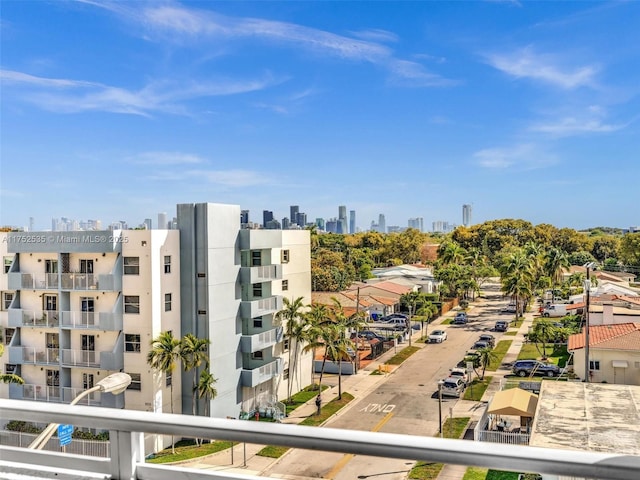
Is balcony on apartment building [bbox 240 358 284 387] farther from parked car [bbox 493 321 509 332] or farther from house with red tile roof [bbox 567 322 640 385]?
parked car [bbox 493 321 509 332]

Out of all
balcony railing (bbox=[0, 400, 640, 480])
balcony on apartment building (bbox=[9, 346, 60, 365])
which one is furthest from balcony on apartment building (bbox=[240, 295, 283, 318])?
balcony railing (bbox=[0, 400, 640, 480])

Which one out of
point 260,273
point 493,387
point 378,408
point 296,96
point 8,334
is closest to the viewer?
point 8,334

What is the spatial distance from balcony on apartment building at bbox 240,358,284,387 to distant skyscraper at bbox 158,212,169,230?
4.47 m

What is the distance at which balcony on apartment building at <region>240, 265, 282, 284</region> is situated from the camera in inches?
600

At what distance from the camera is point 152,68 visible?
22.1 meters

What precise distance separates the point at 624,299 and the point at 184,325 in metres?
19.2

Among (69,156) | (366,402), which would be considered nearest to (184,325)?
(366,402)

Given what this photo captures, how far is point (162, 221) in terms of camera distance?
50.0 feet

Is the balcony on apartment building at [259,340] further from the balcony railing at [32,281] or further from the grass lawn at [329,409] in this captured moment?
the balcony railing at [32,281]

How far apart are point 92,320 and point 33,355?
2.08 metres

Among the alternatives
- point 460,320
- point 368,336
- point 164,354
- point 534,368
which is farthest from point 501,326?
point 164,354

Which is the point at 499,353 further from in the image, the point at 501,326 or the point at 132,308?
the point at 132,308

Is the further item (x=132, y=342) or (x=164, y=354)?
(x=132, y=342)

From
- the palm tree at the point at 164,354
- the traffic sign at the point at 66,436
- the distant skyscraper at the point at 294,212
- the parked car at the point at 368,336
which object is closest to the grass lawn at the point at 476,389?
the parked car at the point at 368,336
